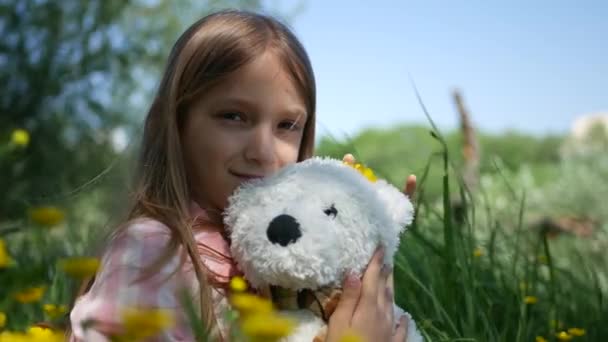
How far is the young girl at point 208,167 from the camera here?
121cm

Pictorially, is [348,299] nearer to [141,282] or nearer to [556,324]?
[141,282]

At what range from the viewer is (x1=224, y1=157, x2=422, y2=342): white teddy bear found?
3.80ft

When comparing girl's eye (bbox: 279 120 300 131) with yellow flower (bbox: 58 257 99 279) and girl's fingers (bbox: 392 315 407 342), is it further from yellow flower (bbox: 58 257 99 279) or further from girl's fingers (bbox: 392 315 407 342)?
yellow flower (bbox: 58 257 99 279)

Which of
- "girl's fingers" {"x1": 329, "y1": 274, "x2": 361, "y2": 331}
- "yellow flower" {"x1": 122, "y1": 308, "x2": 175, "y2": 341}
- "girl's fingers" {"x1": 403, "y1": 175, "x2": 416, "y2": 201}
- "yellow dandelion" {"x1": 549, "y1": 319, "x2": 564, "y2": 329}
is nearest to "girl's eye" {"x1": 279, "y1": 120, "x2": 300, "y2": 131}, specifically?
"girl's fingers" {"x1": 403, "y1": 175, "x2": 416, "y2": 201}

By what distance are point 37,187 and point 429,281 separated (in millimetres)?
4237

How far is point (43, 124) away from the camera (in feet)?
18.5

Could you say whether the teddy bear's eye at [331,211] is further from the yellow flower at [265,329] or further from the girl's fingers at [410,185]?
the yellow flower at [265,329]

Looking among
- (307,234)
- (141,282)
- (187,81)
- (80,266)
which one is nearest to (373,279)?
(307,234)

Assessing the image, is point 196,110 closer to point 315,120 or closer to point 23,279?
point 315,120

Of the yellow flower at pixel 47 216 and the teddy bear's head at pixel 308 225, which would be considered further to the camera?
the teddy bear's head at pixel 308 225

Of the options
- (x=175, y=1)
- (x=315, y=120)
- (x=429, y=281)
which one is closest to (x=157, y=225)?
(x=315, y=120)

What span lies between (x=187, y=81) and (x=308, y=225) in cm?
48

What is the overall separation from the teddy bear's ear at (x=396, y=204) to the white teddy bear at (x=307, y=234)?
0.02m

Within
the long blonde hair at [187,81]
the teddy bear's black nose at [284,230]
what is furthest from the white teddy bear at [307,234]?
the long blonde hair at [187,81]
